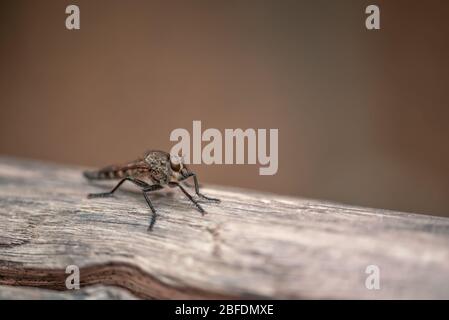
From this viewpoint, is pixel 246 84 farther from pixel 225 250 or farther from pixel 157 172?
pixel 225 250

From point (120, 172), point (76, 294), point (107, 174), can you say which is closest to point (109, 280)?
point (76, 294)

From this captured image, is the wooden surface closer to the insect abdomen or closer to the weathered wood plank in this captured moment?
the weathered wood plank

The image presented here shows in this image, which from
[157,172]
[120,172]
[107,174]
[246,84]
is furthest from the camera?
[246,84]

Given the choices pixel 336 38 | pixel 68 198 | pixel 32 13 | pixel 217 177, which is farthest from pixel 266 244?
pixel 32 13

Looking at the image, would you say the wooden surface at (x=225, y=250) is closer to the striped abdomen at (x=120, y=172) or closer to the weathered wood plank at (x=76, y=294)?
the weathered wood plank at (x=76, y=294)

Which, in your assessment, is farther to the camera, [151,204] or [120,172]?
[120,172]
